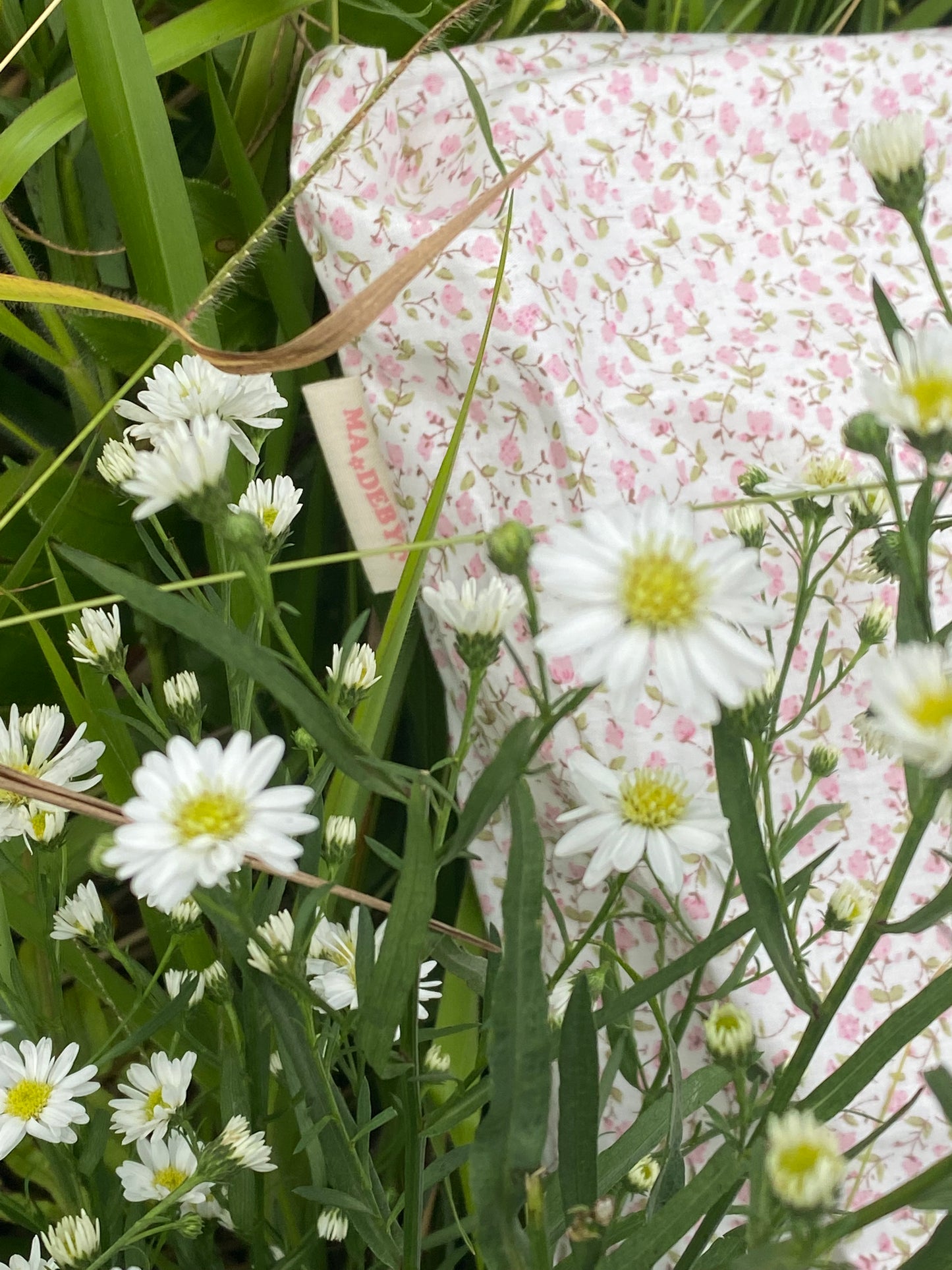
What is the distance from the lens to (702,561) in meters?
0.18

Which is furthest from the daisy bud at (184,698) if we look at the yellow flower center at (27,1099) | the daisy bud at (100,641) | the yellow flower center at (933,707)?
the yellow flower center at (933,707)

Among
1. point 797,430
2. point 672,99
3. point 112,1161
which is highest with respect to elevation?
point 672,99

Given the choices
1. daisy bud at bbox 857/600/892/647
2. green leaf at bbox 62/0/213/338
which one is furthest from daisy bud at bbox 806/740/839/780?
green leaf at bbox 62/0/213/338

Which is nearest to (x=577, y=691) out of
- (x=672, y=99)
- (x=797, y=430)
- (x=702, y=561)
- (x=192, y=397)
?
(x=702, y=561)

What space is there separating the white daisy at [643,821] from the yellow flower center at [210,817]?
9 centimetres

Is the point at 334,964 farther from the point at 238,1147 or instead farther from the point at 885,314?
the point at 885,314

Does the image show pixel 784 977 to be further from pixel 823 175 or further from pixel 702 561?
pixel 823 175

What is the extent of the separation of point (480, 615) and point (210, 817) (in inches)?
3.6

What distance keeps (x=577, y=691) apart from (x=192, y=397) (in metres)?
0.15

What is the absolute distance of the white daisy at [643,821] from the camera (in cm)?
23

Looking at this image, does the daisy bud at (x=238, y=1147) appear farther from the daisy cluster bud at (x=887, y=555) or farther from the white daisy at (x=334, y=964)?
the daisy cluster bud at (x=887, y=555)

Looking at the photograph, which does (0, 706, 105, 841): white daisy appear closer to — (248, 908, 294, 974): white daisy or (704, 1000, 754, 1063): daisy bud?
(248, 908, 294, 974): white daisy

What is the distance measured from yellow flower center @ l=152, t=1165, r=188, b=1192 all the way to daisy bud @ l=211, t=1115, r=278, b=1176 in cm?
4

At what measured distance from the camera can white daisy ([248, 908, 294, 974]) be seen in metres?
0.23
